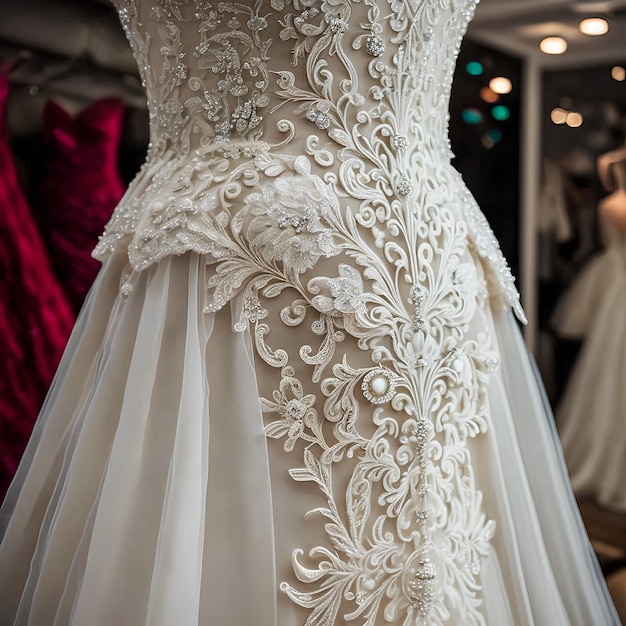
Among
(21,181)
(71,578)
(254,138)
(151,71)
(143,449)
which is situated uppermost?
(21,181)

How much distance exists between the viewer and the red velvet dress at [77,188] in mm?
1264

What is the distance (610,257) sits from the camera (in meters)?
1.52

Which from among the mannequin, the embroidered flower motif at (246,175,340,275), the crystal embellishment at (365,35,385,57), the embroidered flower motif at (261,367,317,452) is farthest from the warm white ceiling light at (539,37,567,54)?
the embroidered flower motif at (261,367,317,452)

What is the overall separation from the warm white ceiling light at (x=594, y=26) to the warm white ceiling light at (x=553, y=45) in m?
0.05

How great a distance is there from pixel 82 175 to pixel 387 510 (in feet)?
3.18

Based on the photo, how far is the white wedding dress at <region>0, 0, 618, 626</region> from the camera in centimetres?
57

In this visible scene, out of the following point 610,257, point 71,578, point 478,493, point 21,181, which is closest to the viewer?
point 71,578

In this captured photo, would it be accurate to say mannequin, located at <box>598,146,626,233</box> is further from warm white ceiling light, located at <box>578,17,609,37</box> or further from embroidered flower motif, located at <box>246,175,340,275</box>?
embroidered flower motif, located at <box>246,175,340,275</box>

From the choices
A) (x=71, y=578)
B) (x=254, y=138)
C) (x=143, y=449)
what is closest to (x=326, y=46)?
(x=254, y=138)

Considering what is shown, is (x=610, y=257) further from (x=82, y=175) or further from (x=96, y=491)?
(x=96, y=491)

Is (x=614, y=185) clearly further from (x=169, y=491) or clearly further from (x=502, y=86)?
(x=169, y=491)

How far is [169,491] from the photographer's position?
0.56 metres

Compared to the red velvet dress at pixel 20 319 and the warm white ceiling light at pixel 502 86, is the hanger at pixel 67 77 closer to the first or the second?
the red velvet dress at pixel 20 319

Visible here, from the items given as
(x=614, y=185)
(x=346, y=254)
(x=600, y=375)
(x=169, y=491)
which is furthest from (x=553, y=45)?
(x=169, y=491)
